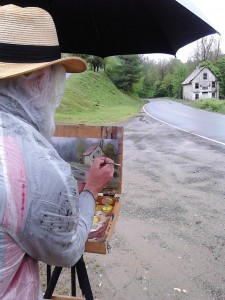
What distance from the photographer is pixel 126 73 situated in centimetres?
5353

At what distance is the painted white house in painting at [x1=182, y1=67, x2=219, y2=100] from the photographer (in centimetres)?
6109

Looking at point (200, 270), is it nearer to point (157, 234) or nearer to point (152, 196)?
point (157, 234)

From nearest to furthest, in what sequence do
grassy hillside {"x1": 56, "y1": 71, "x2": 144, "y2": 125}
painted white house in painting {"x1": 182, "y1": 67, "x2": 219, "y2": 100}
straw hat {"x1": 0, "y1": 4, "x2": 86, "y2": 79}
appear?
1. straw hat {"x1": 0, "y1": 4, "x2": 86, "y2": 79}
2. grassy hillside {"x1": 56, "y1": 71, "x2": 144, "y2": 125}
3. painted white house in painting {"x1": 182, "y1": 67, "x2": 219, "y2": 100}

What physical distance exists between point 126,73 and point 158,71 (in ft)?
95.1

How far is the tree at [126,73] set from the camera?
52281 millimetres

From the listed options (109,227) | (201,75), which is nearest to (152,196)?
(109,227)

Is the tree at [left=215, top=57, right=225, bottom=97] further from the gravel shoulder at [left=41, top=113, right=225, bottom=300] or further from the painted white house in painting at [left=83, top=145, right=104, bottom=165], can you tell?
the painted white house in painting at [left=83, top=145, right=104, bottom=165]

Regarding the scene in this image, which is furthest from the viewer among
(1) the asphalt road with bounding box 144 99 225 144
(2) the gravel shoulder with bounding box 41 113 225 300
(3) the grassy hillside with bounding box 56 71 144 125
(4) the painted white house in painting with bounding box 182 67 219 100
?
(4) the painted white house in painting with bounding box 182 67 219 100

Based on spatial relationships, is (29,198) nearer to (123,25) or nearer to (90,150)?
(90,150)

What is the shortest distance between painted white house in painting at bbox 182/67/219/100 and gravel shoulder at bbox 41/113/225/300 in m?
56.7

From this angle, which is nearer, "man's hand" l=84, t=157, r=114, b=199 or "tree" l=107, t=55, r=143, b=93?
"man's hand" l=84, t=157, r=114, b=199

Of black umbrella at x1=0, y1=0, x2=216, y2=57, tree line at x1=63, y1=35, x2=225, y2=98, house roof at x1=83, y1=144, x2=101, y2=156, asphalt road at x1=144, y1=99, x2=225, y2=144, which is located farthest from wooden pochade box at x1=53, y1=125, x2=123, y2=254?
tree line at x1=63, y1=35, x2=225, y2=98

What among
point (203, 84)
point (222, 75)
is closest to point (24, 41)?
point (222, 75)

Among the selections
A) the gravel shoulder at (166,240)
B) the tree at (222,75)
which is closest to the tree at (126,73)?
the tree at (222,75)
